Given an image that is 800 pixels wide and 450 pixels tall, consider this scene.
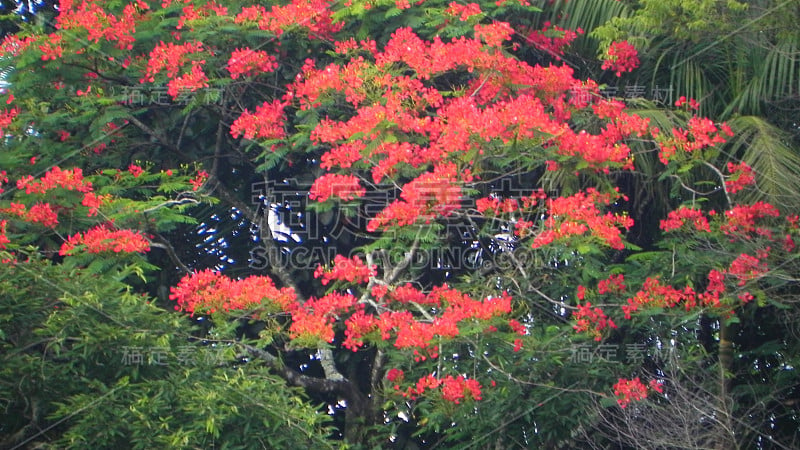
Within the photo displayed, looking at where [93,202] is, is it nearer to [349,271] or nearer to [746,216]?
[349,271]

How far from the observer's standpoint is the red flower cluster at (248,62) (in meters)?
8.46

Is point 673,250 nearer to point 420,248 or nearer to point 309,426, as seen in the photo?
point 420,248

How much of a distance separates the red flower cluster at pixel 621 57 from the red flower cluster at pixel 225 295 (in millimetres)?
3483

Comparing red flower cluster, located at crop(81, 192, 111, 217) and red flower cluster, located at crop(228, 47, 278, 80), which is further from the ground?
red flower cluster, located at crop(228, 47, 278, 80)

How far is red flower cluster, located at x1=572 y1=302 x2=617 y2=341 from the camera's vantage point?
7.21 metres

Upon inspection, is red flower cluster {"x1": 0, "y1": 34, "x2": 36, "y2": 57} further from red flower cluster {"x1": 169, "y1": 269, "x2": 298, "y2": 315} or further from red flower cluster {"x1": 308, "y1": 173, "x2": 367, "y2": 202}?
red flower cluster {"x1": 308, "y1": 173, "x2": 367, "y2": 202}

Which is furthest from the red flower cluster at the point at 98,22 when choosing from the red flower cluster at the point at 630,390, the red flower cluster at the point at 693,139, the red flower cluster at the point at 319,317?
the red flower cluster at the point at 630,390

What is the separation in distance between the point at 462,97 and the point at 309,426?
10.1 ft

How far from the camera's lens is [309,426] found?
259 inches

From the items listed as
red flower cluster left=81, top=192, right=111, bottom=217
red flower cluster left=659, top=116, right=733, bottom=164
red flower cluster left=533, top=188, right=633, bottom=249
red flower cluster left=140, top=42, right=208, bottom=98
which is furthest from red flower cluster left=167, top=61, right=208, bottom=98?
red flower cluster left=659, top=116, right=733, bottom=164

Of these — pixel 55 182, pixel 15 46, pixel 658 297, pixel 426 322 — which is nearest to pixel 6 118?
pixel 15 46

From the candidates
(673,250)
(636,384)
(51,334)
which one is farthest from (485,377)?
(51,334)

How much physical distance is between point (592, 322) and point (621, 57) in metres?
2.60

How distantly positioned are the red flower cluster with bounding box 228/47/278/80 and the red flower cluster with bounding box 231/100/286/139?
0.32 m
